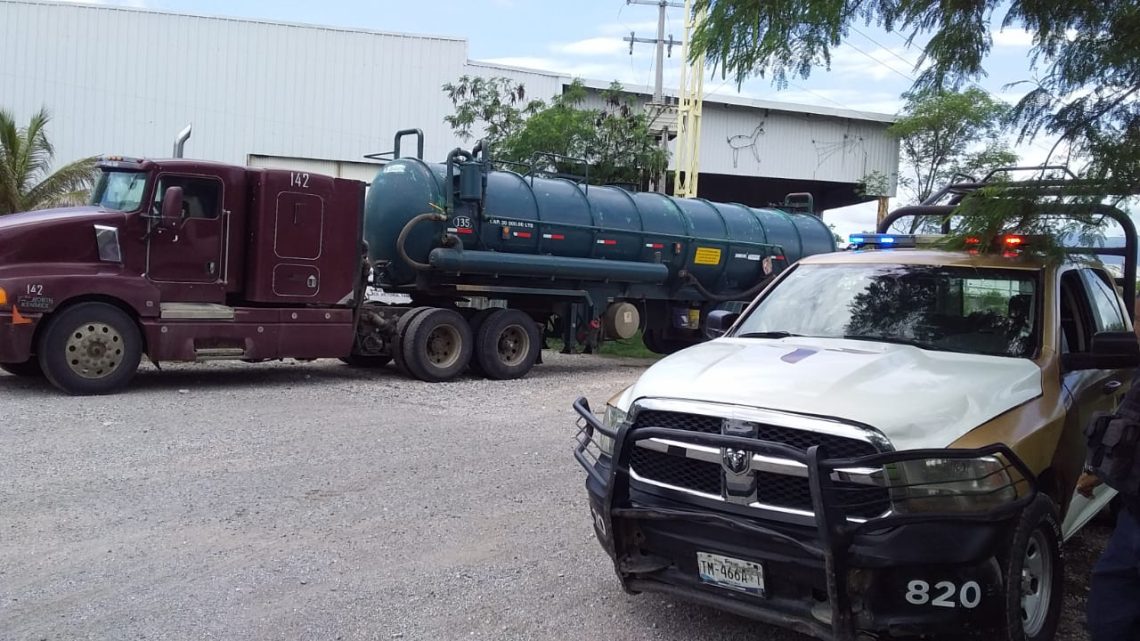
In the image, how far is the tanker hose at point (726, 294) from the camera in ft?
52.0

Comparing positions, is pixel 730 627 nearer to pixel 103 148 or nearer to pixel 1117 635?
pixel 1117 635

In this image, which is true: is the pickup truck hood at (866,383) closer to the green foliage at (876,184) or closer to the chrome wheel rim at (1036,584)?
the chrome wheel rim at (1036,584)

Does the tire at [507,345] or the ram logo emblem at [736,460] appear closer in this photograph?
the ram logo emblem at [736,460]

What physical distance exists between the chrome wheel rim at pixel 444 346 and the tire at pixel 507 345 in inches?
13.3

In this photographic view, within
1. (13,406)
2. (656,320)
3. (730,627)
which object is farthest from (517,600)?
(656,320)

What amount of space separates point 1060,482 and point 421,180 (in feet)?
33.0

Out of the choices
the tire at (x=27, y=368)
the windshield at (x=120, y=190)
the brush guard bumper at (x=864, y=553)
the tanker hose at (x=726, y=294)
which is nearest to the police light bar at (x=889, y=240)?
the brush guard bumper at (x=864, y=553)

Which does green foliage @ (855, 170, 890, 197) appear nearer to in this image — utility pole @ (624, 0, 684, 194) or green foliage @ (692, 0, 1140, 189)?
utility pole @ (624, 0, 684, 194)

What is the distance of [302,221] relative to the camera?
11711 mm

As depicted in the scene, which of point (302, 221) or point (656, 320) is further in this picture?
point (656, 320)

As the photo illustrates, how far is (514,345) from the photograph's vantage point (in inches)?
547

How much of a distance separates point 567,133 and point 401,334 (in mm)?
9835

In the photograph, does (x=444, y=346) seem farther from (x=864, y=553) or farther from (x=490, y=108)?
(x=490, y=108)

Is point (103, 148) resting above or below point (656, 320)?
above
